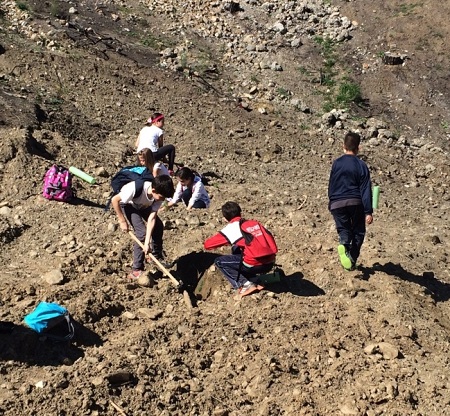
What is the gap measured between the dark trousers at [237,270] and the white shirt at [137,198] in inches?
36.8

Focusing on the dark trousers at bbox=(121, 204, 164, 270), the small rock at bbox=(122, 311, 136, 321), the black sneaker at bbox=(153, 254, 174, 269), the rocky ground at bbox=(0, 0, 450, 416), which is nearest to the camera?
the rocky ground at bbox=(0, 0, 450, 416)

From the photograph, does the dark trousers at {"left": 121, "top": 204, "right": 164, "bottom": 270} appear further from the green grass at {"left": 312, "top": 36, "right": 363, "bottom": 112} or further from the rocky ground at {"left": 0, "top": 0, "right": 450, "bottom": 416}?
the green grass at {"left": 312, "top": 36, "right": 363, "bottom": 112}

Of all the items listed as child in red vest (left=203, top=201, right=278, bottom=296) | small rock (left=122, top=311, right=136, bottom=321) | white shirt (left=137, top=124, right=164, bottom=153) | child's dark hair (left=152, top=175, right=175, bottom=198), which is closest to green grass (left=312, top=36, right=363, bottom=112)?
white shirt (left=137, top=124, right=164, bottom=153)

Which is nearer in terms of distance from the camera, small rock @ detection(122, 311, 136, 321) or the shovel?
small rock @ detection(122, 311, 136, 321)

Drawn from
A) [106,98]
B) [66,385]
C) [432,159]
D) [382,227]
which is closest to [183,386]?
[66,385]

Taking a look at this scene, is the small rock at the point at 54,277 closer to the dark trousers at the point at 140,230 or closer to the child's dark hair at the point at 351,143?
the dark trousers at the point at 140,230

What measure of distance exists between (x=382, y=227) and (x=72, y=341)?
214 inches

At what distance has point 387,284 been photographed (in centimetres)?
672

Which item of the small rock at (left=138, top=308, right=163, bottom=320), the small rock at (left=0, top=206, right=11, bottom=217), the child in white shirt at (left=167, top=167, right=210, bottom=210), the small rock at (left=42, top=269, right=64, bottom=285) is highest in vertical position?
the small rock at (left=42, top=269, right=64, bottom=285)

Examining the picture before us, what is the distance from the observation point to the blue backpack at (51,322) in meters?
5.27

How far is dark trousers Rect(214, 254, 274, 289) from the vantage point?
625 centimetres

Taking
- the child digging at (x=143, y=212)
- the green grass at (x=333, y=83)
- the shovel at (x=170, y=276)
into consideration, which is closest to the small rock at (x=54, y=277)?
the child digging at (x=143, y=212)

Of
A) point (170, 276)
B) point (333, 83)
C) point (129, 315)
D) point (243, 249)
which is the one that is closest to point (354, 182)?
point (243, 249)

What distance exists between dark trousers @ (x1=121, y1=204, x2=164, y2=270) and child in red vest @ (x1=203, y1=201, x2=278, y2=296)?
0.76 metres
